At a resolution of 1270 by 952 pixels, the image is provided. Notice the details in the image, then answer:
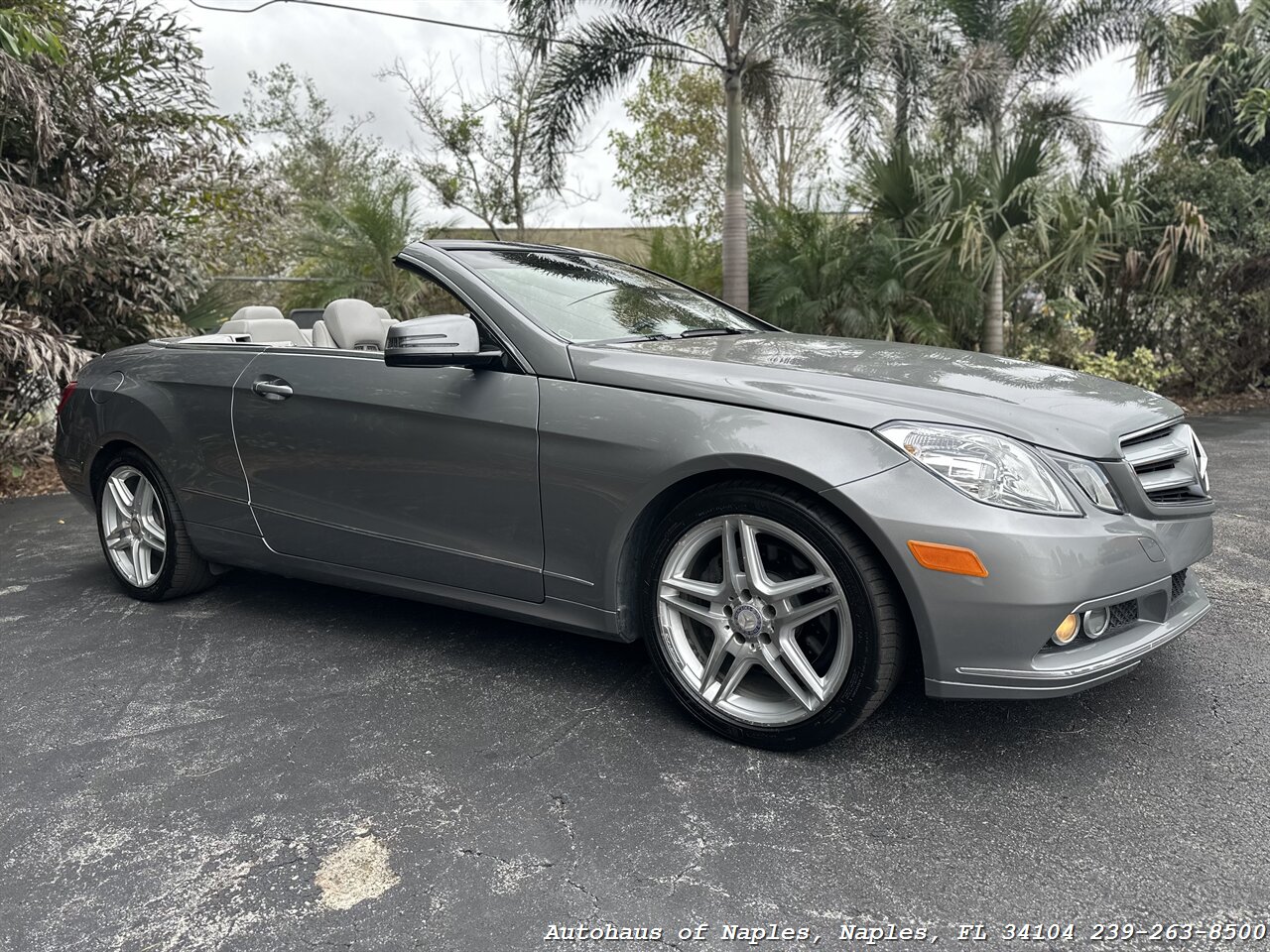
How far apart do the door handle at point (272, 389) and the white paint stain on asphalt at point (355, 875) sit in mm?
1836

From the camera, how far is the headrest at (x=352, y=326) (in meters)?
4.00

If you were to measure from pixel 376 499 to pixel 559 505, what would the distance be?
0.79m

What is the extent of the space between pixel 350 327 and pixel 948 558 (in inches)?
103

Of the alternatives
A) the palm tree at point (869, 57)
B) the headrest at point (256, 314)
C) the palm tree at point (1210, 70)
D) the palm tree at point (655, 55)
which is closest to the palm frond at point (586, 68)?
the palm tree at point (655, 55)

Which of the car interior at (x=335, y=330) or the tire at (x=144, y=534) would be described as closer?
the car interior at (x=335, y=330)

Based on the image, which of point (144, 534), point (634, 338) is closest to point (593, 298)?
point (634, 338)

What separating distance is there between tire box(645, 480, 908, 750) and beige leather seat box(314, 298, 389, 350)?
1.74 metres

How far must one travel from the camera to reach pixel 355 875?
7.48 feet

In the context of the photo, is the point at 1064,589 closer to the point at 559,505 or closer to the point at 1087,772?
the point at 1087,772

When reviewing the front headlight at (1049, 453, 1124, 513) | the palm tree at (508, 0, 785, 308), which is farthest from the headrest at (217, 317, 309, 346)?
the palm tree at (508, 0, 785, 308)

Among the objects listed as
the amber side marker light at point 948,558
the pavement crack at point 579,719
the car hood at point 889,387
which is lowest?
the pavement crack at point 579,719

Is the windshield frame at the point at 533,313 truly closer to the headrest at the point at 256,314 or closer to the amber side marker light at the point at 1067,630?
the amber side marker light at the point at 1067,630

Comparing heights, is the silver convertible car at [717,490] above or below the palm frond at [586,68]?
below

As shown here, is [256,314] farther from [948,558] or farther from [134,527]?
[948,558]
